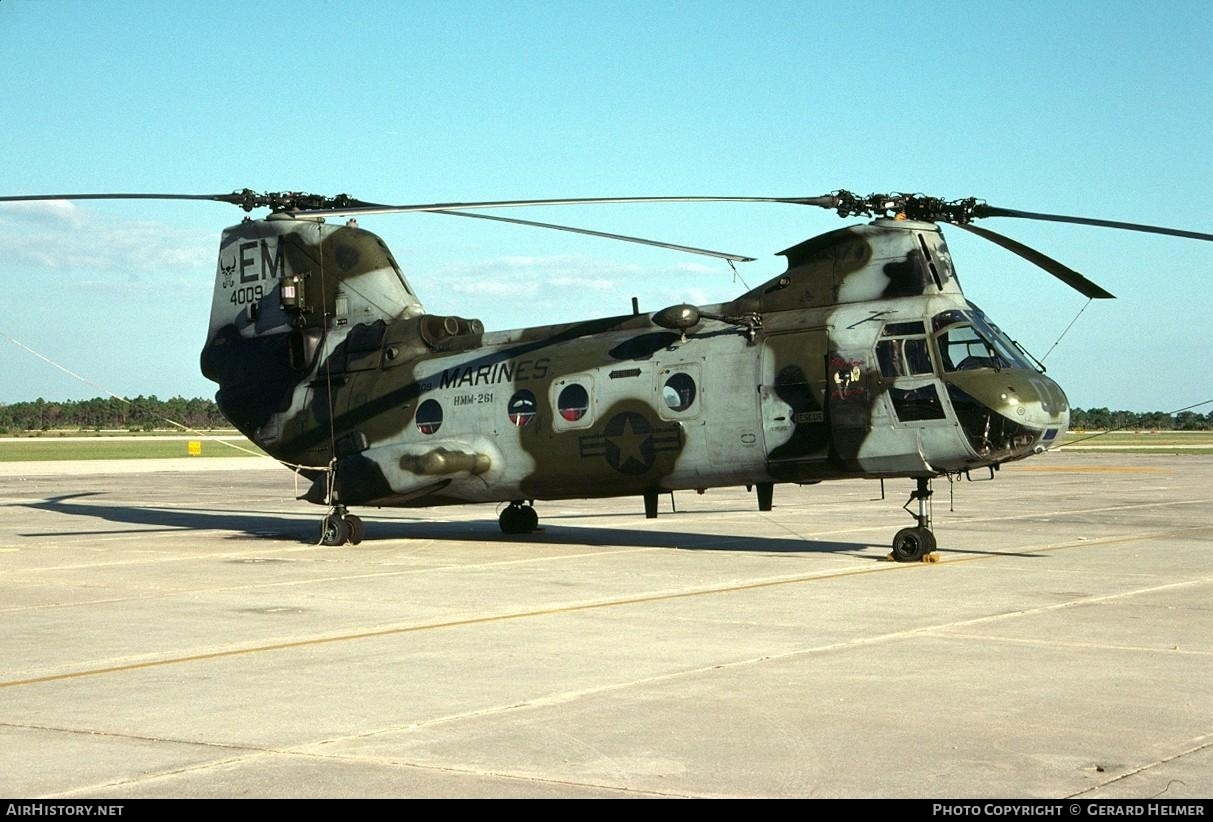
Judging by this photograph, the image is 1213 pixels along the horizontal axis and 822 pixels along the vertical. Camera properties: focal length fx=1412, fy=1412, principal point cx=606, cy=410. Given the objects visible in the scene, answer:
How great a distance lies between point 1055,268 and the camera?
18.2 meters

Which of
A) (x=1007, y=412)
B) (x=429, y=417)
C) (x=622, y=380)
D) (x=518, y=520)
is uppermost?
(x=622, y=380)

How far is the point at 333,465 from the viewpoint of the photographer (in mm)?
23203

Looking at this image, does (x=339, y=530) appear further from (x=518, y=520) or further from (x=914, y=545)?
(x=914, y=545)

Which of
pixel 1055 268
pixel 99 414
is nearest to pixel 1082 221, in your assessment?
pixel 1055 268

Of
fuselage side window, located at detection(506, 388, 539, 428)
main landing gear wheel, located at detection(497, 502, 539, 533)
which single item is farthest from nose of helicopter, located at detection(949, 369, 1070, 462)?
main landing gear wheel, located at detection(497, 502, 539, 533)

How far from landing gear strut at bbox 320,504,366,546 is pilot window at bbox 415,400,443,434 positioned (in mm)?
1882

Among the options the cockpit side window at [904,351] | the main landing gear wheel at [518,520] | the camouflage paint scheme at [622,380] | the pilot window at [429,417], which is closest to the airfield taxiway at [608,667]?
the main landing gear wheel at [518,520]

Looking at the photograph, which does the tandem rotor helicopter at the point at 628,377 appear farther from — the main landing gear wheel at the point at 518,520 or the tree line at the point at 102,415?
the tree line at the point at 102,415

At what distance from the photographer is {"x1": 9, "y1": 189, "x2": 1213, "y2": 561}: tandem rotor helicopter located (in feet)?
61.2

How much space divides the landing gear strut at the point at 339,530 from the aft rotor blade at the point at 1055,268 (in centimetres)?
1100

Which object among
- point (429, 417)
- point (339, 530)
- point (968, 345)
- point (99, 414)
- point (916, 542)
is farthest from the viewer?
point (99, 414)

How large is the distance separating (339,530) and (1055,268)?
11.8 m

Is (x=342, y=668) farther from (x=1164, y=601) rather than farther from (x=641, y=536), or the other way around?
(x=641, y=536)

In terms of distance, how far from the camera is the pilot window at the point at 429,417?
2294 centimetres
